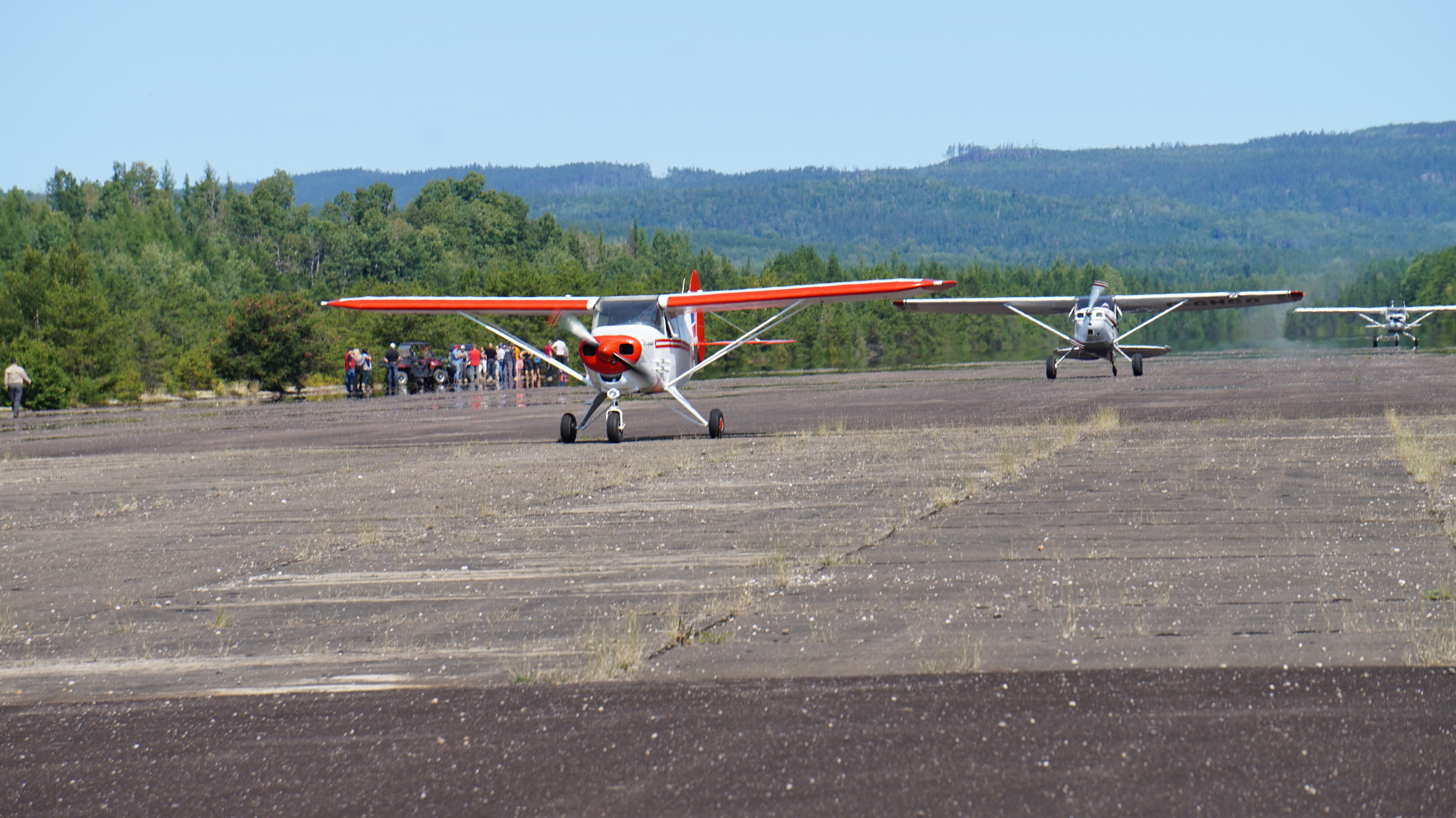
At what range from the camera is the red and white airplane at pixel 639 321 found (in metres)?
20.7

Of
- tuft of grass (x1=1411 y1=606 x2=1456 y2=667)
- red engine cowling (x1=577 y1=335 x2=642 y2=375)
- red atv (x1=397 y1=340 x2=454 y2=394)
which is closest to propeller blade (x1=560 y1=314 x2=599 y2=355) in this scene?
red engine cowling (x1=577 y1=335 x2=642 y2=375)

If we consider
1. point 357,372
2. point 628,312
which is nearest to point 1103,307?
point 628,312

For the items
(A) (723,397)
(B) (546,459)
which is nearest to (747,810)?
(B) (546,459)

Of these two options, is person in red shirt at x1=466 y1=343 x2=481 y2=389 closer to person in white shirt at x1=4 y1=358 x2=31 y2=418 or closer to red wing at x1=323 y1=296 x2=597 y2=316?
person in white shirt at x1=4 y1=358 x2=31 y2=418

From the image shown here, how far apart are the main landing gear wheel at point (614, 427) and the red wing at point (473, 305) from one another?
2.17 meters

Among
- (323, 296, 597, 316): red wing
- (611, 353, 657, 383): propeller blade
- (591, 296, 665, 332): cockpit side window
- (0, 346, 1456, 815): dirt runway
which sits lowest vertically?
(0, 346, 1456, 815): dirt runway

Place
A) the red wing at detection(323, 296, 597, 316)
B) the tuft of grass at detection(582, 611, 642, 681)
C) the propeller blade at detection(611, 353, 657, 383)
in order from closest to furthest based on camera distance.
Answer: the tuft of grass at detection(582, 611, 642, 681) < the propeller blade at detection(611, 353, 657, 383) < the red wing at detection(323, 296, 597, 316)

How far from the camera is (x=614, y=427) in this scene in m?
20.6

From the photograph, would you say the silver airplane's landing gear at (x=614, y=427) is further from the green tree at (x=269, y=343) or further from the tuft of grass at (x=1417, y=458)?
the green tree at (x=269, y=343)

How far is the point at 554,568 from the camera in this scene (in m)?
9.23

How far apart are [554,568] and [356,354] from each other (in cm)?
4379

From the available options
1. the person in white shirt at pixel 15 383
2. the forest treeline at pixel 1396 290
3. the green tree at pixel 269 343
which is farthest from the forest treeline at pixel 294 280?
the forest treeline at pixel 1396 290

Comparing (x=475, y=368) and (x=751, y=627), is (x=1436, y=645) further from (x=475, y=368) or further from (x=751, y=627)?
(x=475, y=368)

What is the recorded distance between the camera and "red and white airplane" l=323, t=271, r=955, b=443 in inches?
813
